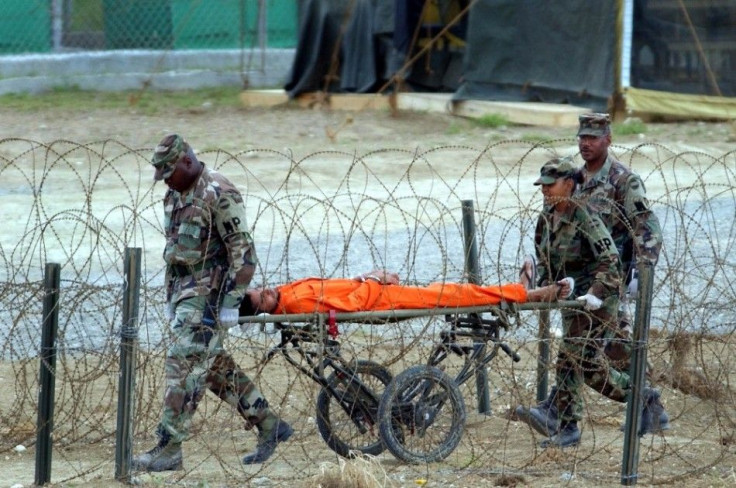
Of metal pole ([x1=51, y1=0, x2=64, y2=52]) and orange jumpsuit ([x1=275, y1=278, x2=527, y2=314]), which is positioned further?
metal pole ([x1=51, y1=0, x2=64, y2=52])

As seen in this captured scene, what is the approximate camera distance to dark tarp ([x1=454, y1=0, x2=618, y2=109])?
1658 centimetres

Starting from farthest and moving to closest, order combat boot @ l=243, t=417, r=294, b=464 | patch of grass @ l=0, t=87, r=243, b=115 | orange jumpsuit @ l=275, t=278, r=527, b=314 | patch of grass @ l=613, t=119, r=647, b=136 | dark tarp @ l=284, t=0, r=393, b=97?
dark tarp @ l=284, t=0, r=393, b=97
patch of grass @ l=0, t=87, r=243, b=115
patch of grass @ l=613, t=119, r=647, b=136
combat boot @ l=243, t=417, r=294, b=464
orange jumpsuit @ l=275, t=278, r=527, b=314

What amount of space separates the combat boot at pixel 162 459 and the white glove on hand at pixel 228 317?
0.63 meters

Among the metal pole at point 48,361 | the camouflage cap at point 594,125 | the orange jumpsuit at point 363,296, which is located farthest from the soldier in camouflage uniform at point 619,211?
the metal pole at point 48,361

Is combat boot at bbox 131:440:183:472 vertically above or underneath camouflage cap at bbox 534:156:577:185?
underneath

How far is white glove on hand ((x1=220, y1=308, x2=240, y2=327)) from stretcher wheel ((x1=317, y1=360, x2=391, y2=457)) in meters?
0.57

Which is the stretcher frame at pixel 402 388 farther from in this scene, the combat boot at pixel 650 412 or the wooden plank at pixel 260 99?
the wooden plank at pixel 260 99

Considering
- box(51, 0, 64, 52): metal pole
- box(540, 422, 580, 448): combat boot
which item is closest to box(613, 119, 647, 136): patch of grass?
box(51, 0, 64, 52): metal pole

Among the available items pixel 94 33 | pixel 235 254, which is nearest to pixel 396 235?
pixel 235 254

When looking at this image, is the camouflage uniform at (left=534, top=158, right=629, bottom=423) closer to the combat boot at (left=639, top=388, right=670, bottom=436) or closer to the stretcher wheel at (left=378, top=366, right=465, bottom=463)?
the combat boot at (left=639, top=388, right=670, bottom=436)

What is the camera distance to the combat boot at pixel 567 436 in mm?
6609

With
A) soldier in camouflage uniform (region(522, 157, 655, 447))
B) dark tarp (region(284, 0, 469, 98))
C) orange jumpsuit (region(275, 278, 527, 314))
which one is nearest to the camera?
orange jumpsuit (region(275, 278, 527, 314))

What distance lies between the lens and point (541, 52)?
17.4 m

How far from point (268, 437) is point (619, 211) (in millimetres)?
2038
